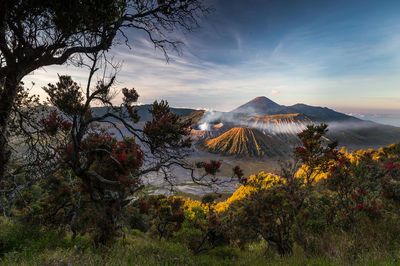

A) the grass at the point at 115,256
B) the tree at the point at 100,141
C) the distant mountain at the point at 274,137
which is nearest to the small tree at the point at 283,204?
the grass at the point at 115,256

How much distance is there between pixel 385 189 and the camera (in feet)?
23.9

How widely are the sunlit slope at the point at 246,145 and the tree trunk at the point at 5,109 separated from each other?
13251 cm

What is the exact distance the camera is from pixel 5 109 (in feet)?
9.64

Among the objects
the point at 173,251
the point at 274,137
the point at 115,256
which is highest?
the point at 115,256

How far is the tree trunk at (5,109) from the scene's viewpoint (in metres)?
2.77

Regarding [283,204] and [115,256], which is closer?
[115,256]

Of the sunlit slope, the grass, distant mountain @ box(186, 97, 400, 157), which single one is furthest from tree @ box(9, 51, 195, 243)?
the sunlit slope

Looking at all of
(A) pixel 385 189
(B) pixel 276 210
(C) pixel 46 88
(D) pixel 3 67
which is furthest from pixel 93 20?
(A) pixel 385 189

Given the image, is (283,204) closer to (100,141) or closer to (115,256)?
(115,256)

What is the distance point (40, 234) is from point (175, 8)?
7.40 metres

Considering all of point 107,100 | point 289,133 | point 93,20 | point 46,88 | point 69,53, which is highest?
point 93,20

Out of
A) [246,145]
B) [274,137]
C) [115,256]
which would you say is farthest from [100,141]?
[274,137]

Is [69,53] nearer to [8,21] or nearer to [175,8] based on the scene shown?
[8,21]

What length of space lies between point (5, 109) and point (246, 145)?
143514mm
